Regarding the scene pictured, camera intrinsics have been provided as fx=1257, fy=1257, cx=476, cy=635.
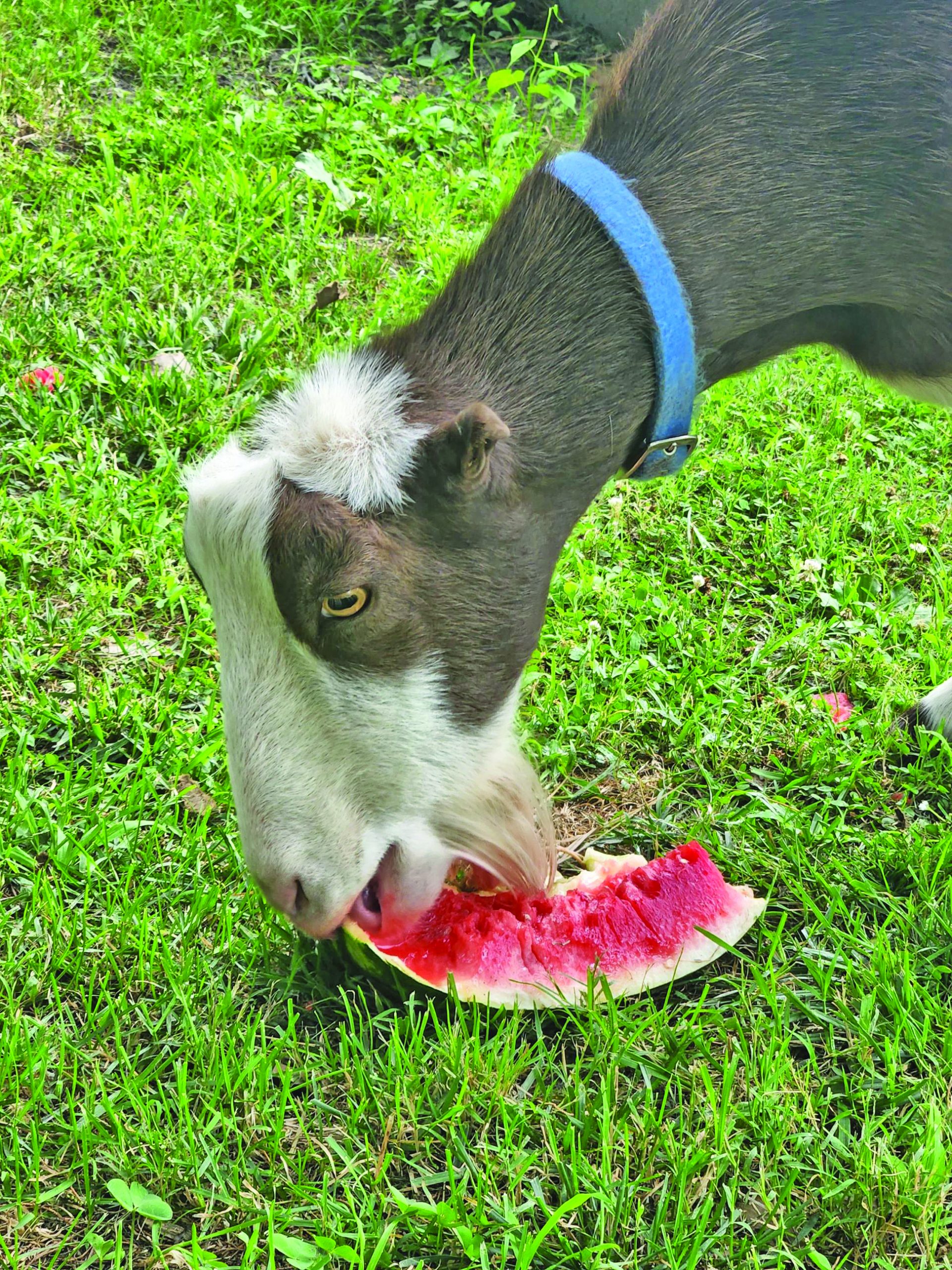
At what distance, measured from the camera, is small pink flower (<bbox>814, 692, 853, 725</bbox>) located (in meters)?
3.80

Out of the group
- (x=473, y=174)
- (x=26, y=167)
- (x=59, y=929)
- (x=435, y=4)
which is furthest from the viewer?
(x=435, y=4)

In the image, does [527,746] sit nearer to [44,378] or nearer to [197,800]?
[197,800]

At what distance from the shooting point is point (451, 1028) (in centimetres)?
272

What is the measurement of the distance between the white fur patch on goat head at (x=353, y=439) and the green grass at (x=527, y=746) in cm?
115

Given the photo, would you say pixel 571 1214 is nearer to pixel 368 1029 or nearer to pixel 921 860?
pixel 368 1029

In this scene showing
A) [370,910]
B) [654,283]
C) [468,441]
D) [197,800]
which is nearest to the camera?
[468,441]

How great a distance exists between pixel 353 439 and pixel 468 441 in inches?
8.9

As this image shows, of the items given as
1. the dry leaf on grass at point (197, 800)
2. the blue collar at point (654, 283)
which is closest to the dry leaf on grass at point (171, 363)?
the dry leaf on grass at point (197, 800)

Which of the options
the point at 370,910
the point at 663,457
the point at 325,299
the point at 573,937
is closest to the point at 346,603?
the point at 370,910

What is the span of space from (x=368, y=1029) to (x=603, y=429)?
1.40 meters

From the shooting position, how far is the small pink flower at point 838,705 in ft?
12.5

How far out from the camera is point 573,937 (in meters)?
2.92

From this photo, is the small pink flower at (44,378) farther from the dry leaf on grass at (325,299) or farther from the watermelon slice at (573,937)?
the watermelon slice at (573,937)

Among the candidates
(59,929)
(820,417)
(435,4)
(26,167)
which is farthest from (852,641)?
(435,4)
